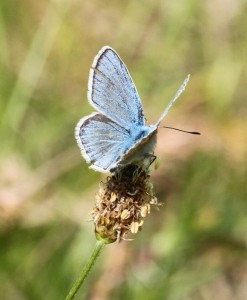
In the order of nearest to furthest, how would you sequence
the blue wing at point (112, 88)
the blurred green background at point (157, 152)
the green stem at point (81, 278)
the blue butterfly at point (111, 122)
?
1. the green stem at point (81, 278)
2. the blue butterfly at point (111, 122)
3. the blue wing at point (112, 88)
4. the blurred green background at point (157, 152)

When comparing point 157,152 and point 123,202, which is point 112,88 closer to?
point 123,202

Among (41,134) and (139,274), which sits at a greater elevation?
(41,134)

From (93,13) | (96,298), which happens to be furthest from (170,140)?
(93,13)

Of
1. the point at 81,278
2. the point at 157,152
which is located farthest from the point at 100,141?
the point at 157,152

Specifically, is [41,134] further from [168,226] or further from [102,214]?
[102,214]

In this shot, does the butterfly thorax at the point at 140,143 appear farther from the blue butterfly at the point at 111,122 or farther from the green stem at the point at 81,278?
the green stem at the point at 81,278

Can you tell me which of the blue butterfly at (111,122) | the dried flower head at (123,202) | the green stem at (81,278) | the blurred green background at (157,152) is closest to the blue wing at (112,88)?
the blue butterfly at (111,122)

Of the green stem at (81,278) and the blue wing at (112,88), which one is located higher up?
the blue wing at (112,88)
